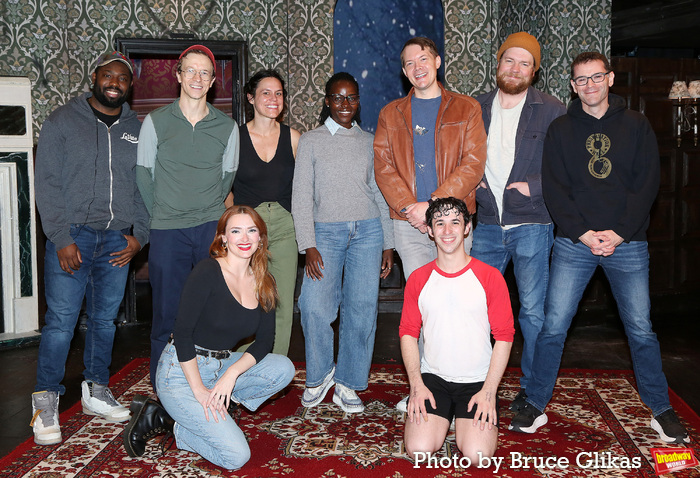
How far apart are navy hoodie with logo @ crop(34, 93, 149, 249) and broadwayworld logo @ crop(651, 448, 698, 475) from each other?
2.91 m

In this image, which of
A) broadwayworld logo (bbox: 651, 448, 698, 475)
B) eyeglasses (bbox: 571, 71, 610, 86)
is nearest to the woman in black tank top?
eyeglasses (bbox: 571, 71, 610, 86)

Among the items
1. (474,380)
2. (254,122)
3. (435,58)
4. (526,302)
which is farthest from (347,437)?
(435,58)

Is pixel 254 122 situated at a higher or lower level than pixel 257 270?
higher

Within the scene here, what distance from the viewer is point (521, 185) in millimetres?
3443

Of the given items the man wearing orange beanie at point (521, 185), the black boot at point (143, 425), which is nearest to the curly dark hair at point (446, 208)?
the man wearing orange beanie at point (521, 185)

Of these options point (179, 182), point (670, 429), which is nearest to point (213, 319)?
point (179, 182)

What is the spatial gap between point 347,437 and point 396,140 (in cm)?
160

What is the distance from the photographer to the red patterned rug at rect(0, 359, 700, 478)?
9.52 feet

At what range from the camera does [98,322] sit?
3.61 meters

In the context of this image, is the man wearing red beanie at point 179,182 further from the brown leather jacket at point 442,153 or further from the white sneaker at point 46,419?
the brown leather jacket at point 442,153

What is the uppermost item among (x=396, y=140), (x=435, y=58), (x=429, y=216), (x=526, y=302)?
(x=435, y=58)

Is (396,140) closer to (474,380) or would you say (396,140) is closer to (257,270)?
(257,270)

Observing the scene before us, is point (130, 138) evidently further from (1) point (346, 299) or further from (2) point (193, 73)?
(1) point (346, 299)

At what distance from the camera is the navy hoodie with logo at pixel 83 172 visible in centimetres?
336
